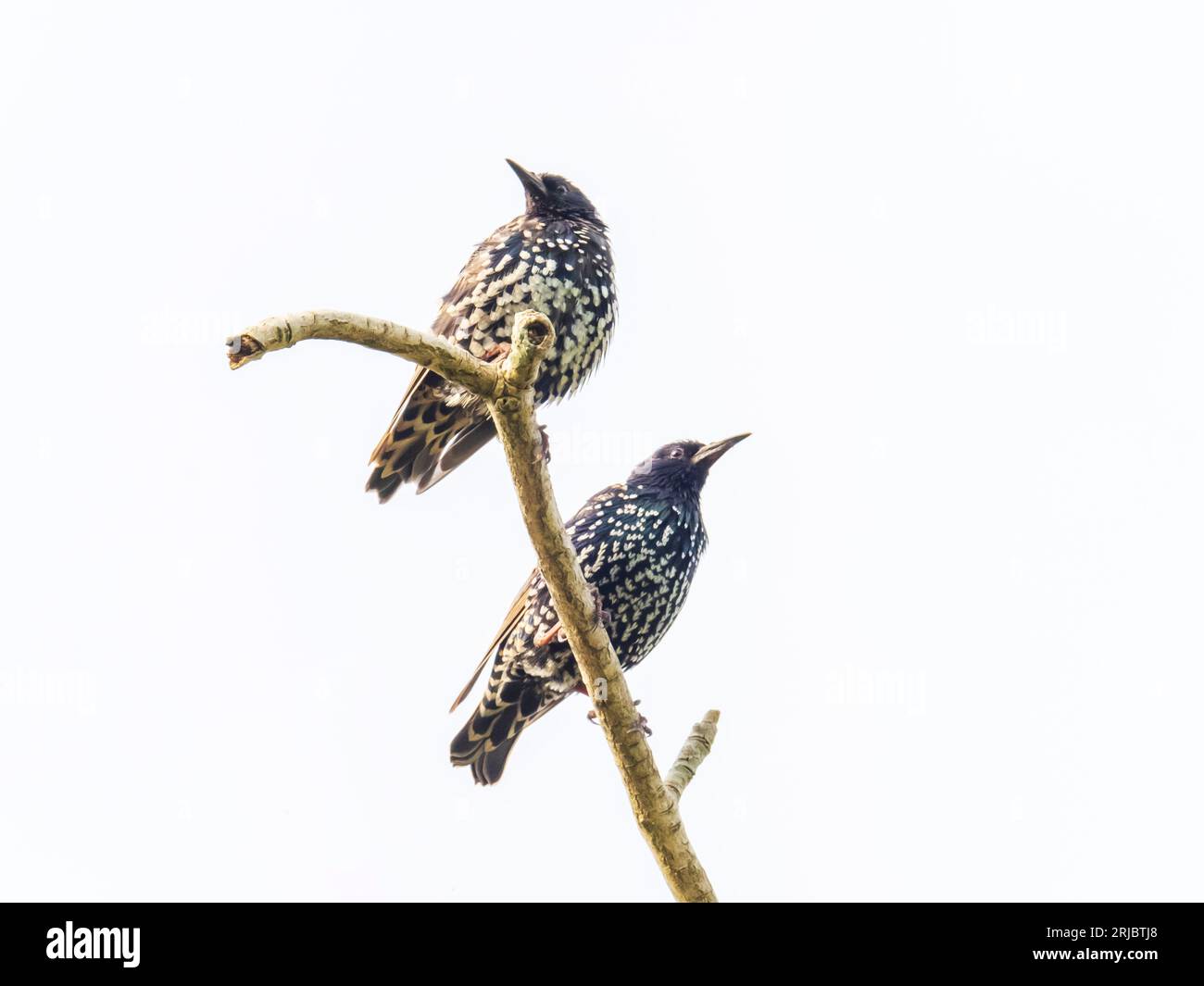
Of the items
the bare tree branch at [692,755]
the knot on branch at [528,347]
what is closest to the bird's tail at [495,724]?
the bare tree branch at [692,755]

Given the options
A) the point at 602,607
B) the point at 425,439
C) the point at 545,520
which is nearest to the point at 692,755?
the point at 602,607

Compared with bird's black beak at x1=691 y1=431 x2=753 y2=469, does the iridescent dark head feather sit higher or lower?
higher

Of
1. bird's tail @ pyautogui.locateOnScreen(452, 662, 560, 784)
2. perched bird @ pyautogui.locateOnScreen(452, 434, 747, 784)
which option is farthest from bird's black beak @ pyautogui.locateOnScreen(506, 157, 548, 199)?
bird's tail @ pyautogui.locateOnScreen(452, 662, 560, 784)

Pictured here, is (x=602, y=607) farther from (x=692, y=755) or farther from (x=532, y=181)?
(x=532, y=181)

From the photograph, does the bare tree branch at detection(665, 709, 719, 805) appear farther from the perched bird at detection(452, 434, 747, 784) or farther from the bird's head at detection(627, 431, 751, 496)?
the bird's head at detection(627, 431, 751, 496)

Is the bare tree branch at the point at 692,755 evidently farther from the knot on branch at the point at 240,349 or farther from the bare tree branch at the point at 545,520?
the knot on branch at the point at 240,349
